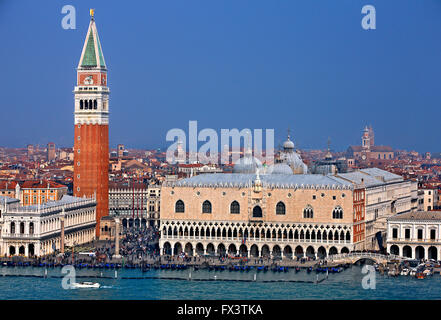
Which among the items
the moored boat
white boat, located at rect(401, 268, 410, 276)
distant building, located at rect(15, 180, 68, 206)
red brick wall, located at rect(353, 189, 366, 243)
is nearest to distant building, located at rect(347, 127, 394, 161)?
distant building, located at rect(15, 180, 68, 206)

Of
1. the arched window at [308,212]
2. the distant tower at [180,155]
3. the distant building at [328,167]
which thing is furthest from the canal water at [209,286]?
the distant tower at [180,155]

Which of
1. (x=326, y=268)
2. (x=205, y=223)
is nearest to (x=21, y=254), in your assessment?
(x=205, y=223)

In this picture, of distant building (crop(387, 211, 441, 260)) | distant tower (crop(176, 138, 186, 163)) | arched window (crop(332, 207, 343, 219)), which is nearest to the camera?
distant building (crop(387, 211, 441, 260))

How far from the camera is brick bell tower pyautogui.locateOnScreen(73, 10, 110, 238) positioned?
175ft

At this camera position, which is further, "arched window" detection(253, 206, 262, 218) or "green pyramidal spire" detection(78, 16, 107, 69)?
"green pyramidal spire" detection(78, 16, 107, 69)

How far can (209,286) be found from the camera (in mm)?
39281

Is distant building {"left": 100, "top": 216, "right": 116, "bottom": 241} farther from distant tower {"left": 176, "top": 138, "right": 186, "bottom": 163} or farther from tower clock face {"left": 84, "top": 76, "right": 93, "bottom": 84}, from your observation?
distant tower {"left": 176, "top": 138, "right": 186, "bottom": 163}

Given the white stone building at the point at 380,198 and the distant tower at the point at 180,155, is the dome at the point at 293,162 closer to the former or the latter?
the white stone building at the point at 380,198

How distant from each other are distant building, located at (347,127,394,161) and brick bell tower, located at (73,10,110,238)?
67.3 metres

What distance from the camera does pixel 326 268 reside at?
42688 millimetres

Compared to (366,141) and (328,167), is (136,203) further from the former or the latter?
(366,141)

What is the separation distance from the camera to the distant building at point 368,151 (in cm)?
12200

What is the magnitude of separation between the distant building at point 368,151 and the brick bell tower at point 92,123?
221 feet
